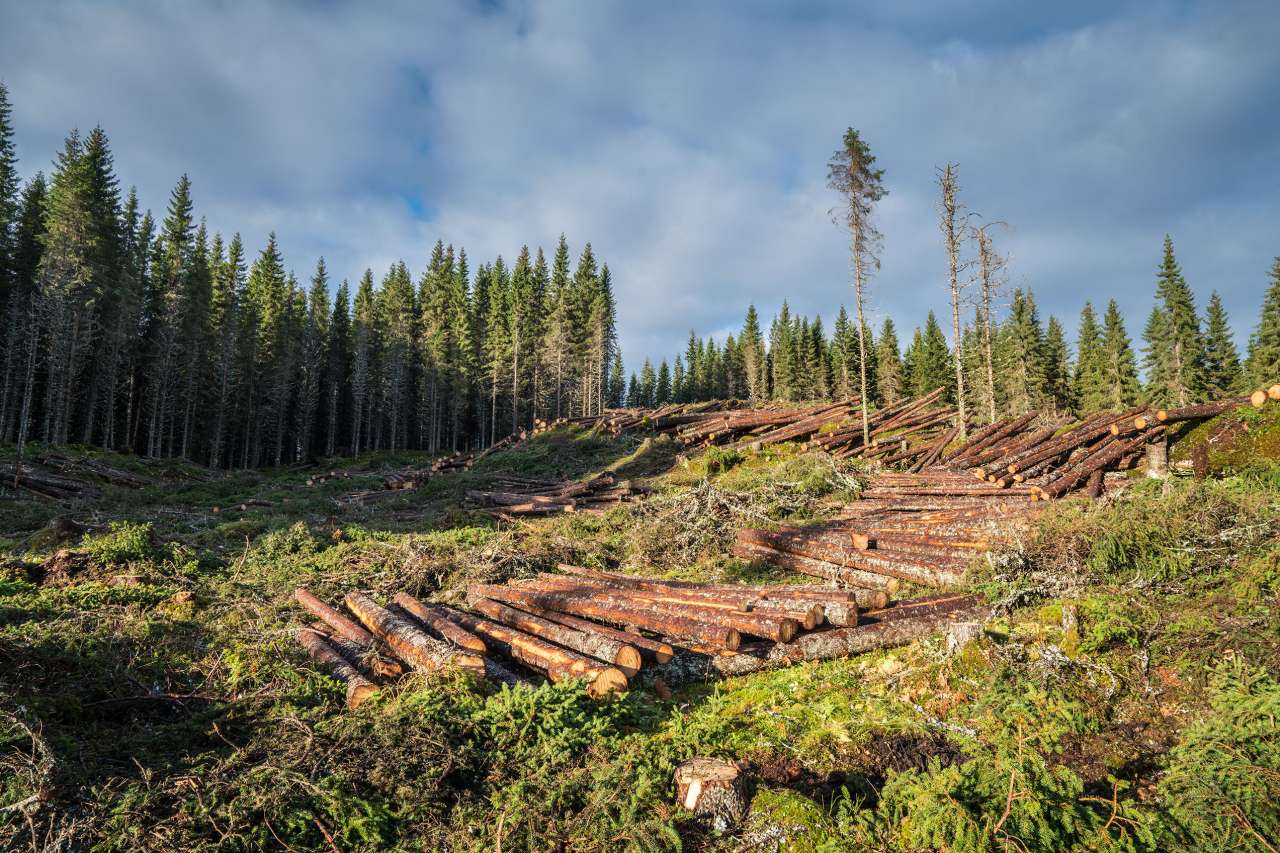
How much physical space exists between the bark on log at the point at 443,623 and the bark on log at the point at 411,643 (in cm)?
26

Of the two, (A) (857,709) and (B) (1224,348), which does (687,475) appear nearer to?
(A) (857,709)

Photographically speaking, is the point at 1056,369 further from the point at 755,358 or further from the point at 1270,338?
the point at 755,358

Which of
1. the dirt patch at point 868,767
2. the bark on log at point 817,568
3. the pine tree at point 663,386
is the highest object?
the pine tree at point 663,386

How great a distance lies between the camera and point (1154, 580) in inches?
264

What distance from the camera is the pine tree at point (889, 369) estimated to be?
58.8 m

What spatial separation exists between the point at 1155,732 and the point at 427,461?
45.5 m

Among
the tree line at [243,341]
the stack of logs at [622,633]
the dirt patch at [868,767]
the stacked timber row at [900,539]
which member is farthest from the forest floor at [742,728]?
the tree line at [243,341]

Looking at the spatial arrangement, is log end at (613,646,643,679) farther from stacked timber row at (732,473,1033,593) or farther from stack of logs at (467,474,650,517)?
stack of logs at (467,474,650,517)

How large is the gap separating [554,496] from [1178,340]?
49670mm

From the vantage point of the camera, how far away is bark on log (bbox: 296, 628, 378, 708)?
17.7 feet

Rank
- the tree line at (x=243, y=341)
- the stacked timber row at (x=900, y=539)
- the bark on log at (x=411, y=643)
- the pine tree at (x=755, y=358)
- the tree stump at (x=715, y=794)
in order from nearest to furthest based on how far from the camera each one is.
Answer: the tree stump at (x=715, y=794) → the bark on log at (x=411, y=643) → the stacked timber row at (x=900, y=539) → the tree line at (x=243, y=341) → the pine tree at (x=755, y=358)

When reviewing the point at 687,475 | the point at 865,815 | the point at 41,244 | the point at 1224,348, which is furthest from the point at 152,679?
the point at 1224,348

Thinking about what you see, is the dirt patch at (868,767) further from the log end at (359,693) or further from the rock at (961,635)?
the log end at (359,693)

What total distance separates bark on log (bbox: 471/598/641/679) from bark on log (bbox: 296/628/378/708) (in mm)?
2092
